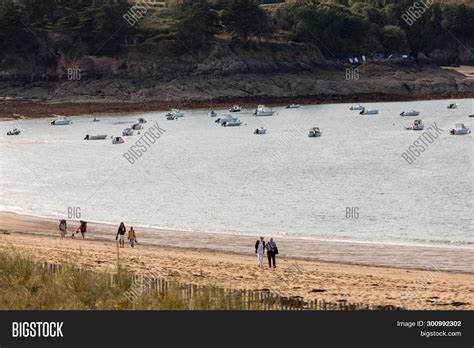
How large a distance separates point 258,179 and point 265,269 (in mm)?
36251

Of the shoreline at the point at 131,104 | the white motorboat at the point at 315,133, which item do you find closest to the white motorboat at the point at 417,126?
the white motorboat at the point at 315,133

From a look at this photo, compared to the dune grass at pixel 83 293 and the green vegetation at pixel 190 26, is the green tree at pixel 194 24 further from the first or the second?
the dune grass at pixel 83 293

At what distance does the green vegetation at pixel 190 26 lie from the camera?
14225cm

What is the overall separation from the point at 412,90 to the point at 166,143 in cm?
6795

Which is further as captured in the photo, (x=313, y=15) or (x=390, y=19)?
(x=390, y=19)

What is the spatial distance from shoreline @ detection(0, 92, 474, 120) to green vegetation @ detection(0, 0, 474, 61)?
42.8 feet

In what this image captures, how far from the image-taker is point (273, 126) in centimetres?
11275

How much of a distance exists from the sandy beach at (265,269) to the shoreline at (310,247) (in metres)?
0.05

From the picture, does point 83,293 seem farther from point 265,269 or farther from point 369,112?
point 369,112

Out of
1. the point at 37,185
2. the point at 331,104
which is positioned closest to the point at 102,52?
the point at 331,104

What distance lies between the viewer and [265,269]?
106 ft

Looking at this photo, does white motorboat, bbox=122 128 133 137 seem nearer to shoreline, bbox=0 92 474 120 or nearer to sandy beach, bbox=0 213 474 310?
shoreline, bbox=0 92 474 120

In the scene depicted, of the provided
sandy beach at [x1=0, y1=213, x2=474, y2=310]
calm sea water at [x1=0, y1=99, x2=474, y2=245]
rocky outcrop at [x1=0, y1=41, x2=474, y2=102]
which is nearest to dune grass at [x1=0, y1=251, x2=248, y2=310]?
sandy beach at [x1=0, y1=213, x2=474, y2=310]
